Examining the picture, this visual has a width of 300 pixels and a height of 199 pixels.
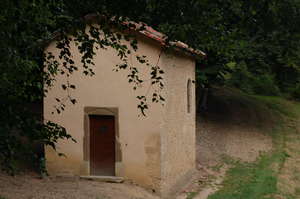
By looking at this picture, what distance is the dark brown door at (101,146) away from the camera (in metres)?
12.6

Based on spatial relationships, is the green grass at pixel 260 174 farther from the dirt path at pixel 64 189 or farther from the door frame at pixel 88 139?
the door frame at pixel 88 139

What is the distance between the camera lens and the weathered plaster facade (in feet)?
39.0

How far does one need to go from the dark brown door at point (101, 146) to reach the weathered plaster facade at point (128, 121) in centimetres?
18

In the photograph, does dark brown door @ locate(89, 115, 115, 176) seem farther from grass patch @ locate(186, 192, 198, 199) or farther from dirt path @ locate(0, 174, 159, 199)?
grass patch @ locate(186, 192, 198, 199)

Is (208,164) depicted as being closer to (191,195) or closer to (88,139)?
(191,195)

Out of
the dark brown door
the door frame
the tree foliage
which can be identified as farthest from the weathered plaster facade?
the tree foliage

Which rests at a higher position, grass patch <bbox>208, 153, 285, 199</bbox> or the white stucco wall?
the white stucco wall

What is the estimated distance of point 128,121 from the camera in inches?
479

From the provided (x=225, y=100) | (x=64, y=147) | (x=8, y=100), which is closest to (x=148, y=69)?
(x=64, y=147)

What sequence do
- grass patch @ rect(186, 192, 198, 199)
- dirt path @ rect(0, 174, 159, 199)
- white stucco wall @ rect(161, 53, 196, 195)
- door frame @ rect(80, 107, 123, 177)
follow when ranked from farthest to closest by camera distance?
grass patch @ rect(186, 192, 198, 199)
door frame @ rect(80, 107, 123, 177)
white stucco wall @ rect(161, 53, 196, 195)
dirt path @ rect(0, 174, 159, 199)

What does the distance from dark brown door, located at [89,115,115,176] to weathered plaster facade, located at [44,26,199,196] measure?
0.18 metres

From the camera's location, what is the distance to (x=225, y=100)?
94.5 ft

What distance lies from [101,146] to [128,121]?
1.23 m

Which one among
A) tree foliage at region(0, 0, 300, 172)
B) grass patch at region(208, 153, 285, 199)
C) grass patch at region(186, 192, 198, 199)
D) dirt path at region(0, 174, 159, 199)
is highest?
tree foliage at region(0, 0, 300, 172)
